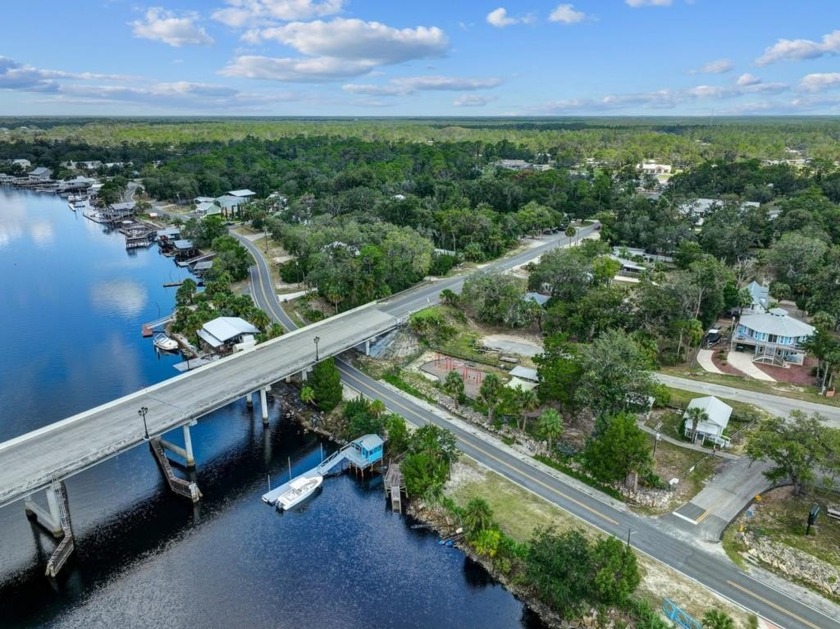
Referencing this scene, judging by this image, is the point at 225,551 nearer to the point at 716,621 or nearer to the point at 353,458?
the point at 353,458

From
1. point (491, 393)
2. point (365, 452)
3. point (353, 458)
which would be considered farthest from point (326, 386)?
point (491, 393)

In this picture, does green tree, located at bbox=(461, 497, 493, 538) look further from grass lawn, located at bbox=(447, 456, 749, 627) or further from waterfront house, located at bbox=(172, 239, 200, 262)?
waterfront house, located at bbox=(172, 239, 200, 262)

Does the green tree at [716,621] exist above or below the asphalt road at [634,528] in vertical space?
above

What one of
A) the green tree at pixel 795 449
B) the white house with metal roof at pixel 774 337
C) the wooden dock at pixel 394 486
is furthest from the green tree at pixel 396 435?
the white house with metal roof at pixel 774 337

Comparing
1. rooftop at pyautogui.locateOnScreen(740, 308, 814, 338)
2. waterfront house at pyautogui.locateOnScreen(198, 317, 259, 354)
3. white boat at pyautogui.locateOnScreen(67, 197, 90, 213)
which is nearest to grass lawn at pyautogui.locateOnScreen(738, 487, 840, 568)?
rooftop at pyautogui.locateOnScreen(740, 308, 814, 338)

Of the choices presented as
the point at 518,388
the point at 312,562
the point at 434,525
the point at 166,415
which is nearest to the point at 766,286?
the point at 518,388

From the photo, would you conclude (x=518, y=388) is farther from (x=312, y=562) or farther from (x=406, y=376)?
(x=312, y=562)

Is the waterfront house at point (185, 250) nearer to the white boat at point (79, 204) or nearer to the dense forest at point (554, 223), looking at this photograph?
the dense forest at point (554, 223)
